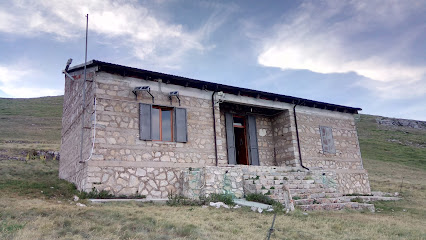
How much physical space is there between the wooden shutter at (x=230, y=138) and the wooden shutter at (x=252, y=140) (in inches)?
36.8

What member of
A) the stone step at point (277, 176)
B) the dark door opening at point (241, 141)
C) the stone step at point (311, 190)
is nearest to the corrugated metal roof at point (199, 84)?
the dark door opening at point (241, 141)

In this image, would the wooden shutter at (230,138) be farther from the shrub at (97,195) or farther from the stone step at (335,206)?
the shrub at (97,195)

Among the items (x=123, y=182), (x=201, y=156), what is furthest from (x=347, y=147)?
(x=123, y=182)

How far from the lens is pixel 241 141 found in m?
15.9

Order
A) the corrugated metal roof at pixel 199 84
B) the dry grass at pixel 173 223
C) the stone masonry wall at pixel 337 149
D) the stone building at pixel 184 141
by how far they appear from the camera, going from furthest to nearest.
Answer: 1. the stone masonry wall at pixel 337 149
2. the corrugated metal roof at pixel 199 84
3. the stone building at pixel 184 141
4. the dry grass at pixel 173 223

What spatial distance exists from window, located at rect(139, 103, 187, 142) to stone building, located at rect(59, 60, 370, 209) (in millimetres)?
37

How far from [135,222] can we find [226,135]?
8.10 metres

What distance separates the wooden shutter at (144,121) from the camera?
1145 cm

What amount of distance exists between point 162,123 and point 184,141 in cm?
104

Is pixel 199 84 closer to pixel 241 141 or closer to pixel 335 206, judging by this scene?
pixel 241 141

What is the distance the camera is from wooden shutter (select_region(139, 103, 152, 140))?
451 inches

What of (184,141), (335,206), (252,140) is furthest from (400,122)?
(184,141)

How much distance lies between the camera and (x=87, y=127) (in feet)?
36.4

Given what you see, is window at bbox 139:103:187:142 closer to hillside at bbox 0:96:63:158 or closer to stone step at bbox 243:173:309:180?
stone step at bbox 243:173:309:180
